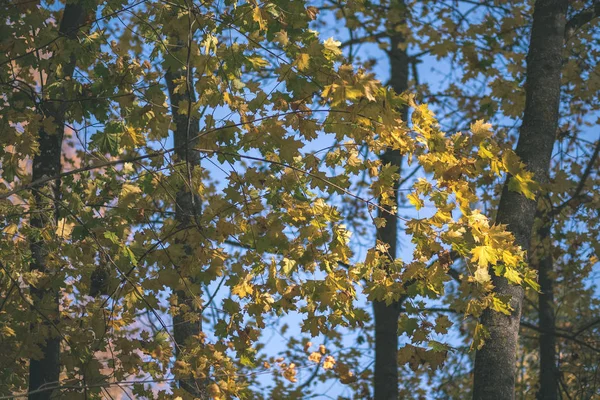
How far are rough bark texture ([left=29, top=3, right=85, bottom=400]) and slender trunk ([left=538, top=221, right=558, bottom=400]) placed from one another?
19.5ft

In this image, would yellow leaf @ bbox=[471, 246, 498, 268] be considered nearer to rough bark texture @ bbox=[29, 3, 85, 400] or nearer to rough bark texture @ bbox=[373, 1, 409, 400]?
rough bark texture @ bbox=[29, 3, 85, 400]

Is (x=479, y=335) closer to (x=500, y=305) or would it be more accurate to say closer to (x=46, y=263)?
(x=500, y=305)

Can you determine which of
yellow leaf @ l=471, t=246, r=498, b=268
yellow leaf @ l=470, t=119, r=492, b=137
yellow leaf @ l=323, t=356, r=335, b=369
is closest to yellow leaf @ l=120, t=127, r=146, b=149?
yellow leaf @ l=470, t=119, r=492, b=137

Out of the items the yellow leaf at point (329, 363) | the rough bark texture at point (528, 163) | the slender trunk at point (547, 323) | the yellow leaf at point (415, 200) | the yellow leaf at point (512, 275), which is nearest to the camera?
the yellow leaf at point (512, 275)

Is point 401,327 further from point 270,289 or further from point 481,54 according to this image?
point 481,54

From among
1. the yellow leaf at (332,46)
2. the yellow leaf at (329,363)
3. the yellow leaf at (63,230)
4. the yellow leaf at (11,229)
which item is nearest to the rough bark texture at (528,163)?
the yellow leaf at (332,46)

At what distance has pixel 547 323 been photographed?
10336 millimetres

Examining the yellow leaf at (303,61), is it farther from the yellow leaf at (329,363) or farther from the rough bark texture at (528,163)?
the yellow leaf at (329,363)

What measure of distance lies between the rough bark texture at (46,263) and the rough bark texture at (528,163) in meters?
3.44

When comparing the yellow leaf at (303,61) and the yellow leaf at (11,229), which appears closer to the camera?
the yellow leaf at (303,61)

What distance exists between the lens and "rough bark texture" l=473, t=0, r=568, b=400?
5426mm

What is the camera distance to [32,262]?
22.5 feet

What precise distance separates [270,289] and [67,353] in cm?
285

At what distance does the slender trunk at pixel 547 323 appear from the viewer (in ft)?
31.4
